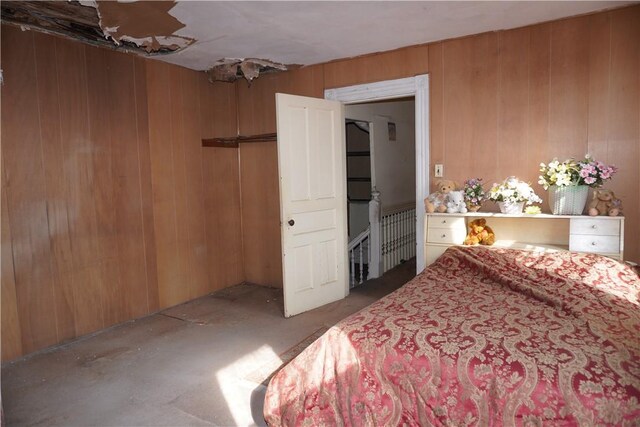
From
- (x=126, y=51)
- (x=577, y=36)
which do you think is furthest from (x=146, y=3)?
(x=577, y=36)

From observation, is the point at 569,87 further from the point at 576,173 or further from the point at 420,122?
the point at 420,122

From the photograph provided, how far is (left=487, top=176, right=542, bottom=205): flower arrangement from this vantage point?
122 inches

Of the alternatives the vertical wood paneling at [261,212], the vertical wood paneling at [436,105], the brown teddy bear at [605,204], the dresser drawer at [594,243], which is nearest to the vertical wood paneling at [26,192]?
the vertical wood paneling at [261,212]

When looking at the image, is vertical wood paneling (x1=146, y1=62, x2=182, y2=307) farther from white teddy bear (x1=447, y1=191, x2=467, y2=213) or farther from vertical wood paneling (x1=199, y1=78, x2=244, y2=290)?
white teddy bear (x1=447, y1=191, x2=467, y2=213)

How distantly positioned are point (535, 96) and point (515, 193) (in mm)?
786

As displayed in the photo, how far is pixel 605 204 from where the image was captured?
112 inches

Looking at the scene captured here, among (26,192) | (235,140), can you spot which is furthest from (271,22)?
(26,192)

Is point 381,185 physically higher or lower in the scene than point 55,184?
lower

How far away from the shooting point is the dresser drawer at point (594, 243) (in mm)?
2773

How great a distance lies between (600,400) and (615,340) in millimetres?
360

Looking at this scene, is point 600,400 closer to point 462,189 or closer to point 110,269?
point 462,189

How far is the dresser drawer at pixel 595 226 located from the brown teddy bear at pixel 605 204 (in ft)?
0.18

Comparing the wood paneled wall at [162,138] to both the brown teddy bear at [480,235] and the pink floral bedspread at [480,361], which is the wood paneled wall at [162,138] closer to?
the brown teddy bear at [480,235]

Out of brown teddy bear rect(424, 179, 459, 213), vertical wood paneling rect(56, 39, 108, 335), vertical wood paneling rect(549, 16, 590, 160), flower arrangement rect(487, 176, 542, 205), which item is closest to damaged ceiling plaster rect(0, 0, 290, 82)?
vertical wood paneling rect(56, 39, 108, 335)
